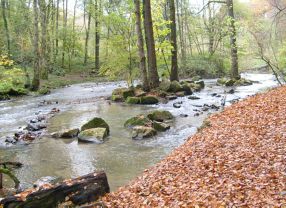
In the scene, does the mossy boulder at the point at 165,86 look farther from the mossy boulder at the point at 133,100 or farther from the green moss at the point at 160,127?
the green moss at the point at 160,127

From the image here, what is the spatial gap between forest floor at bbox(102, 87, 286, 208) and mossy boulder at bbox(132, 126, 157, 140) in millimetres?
2083

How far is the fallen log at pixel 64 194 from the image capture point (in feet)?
20.7

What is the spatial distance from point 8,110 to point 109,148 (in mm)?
9623

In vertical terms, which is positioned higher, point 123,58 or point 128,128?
point 123,58

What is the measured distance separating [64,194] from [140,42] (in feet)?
46.2

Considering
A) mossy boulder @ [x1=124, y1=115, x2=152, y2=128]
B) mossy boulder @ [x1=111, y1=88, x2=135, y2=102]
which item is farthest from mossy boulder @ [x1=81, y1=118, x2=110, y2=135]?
mossy boulder @ [x1=111, y1=88, x2=135, y2=102]

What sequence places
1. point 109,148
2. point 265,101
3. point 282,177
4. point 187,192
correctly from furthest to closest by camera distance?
point 265,101, point 109,148, point 187,192, point 282,177

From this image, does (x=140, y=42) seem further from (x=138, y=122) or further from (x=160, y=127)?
(x=160, y=127)

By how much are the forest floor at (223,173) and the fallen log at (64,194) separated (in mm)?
299

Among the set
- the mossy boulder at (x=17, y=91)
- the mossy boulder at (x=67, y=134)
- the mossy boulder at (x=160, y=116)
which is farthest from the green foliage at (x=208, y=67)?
the mossy boulder at (x=67, y=134)

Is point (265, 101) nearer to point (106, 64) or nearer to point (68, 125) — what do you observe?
point (68, 125)

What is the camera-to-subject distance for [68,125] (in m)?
14.4

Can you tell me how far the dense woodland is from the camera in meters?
19.9

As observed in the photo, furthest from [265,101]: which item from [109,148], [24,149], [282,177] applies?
[24,149]
